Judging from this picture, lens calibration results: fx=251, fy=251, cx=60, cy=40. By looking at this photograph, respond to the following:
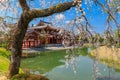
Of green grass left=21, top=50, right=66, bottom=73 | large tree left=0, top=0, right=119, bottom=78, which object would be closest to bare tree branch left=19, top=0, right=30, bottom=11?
large tree left=0, top=0, right=119, bottom=78

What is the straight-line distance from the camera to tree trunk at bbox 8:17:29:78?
33.3 feet

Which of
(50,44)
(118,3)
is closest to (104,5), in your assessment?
(118,3)

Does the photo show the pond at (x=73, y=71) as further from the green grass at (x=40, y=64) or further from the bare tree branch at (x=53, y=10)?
the bare tree branch at (x=53, y=10)

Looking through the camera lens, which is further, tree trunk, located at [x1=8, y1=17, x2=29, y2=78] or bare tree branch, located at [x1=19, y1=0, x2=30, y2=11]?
bare tree branch, located at [x1=19, y1=0, x2=30, y2=11]

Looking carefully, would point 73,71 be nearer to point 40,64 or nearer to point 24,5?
point 40,64

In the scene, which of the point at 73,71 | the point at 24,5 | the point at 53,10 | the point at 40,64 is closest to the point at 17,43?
the point at 24,5

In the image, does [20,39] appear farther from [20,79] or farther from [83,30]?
[83,30]

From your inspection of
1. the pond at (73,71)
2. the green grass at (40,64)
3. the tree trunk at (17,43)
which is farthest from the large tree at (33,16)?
the green grass at (40,64)

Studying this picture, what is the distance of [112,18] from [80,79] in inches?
419

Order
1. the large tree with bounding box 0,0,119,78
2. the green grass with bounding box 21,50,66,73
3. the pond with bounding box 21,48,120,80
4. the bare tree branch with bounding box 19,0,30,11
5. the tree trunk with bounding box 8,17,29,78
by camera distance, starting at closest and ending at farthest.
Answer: the large tree with bounding box 0,0,119,78
the tree trunk with bounding box 8,17,29,78
the bare tree branch with bounding box 19,0,30,11
the pond with bounding box 21,48,120,80
the green grass with bounding box 21,50,66,73

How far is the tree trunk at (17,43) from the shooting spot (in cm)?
1015

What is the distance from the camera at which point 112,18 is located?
8477 millimetres

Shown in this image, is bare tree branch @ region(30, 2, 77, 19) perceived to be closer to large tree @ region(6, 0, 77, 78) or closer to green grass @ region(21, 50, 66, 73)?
large tree @ region(6, 0, 77, 78)

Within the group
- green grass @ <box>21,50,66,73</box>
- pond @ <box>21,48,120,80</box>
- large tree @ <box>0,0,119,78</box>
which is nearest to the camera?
large tree @ <box>0,0,119,78</box>
